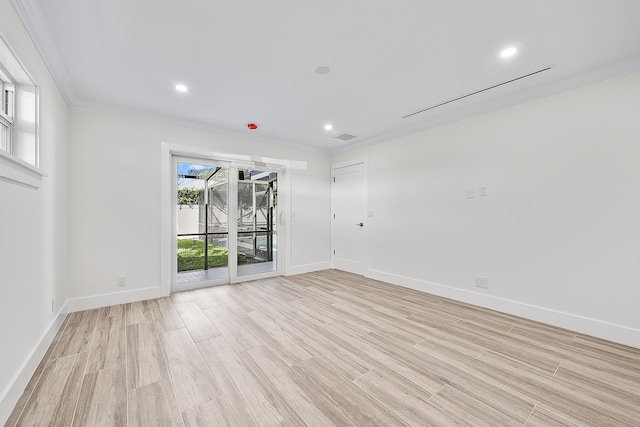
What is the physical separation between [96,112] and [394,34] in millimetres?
3600

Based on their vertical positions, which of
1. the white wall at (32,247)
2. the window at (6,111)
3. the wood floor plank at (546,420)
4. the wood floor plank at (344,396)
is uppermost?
the window at (6,111)

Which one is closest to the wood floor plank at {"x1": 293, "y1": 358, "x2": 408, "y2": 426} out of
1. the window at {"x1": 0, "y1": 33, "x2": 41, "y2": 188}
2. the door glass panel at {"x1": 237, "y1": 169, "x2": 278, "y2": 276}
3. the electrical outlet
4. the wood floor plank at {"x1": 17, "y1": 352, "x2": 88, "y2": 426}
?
the wood floor plank at {"x1": 17, "y1": 352, "x2": 88, "y2": 426}

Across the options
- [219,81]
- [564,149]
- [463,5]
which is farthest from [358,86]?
[564,149]

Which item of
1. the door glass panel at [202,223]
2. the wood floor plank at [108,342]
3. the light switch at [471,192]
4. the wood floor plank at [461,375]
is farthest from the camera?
the door glass panel at [202,223]

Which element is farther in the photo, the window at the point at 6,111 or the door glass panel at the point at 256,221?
the door glass panel at the point at 256,221

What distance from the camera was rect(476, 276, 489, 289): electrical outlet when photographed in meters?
3.25

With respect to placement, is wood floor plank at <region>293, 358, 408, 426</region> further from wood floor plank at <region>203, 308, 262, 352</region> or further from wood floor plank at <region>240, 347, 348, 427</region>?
wood floor plank at <region>203, 308, 262, 352</region>

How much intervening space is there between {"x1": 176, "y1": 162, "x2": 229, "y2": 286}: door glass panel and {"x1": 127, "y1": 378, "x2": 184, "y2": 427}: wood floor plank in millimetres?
2471

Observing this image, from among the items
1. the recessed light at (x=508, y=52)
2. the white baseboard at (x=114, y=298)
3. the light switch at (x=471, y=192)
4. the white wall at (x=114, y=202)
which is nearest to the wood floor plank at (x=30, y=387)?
the white baseboard at (x=114, y=298)

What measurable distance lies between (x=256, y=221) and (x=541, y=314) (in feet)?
13.7

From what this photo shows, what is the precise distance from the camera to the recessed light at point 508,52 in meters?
2.21

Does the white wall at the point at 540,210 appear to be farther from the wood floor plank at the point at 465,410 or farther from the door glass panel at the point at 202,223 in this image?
the door glass panel at the point at 202,223

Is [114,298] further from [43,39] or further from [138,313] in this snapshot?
[43,39]

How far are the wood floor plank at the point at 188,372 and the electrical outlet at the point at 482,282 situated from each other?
3.16 m
